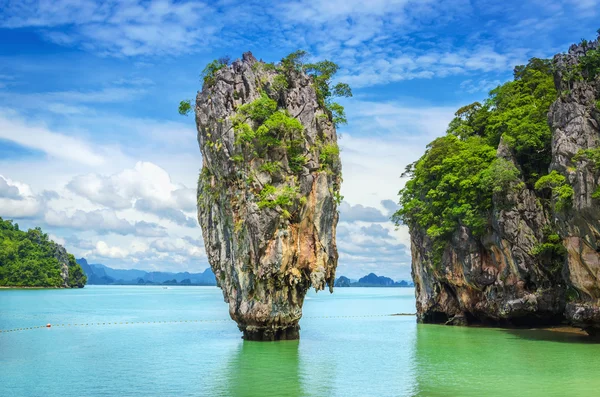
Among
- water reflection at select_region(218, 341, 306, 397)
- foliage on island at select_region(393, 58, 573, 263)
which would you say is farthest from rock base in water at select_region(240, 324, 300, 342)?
foliage on island at select_region(393, 58, 573, 263)

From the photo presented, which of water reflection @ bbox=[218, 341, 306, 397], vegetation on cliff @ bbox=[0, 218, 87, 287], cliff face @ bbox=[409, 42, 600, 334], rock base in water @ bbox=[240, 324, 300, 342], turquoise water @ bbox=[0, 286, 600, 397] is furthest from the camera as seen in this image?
vegetation on cliff @ bbox=[0, 218, 87, 287]

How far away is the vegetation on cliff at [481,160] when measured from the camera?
34934 millimetres

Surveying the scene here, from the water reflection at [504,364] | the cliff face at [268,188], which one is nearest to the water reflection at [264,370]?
the cliff face at [268,188]

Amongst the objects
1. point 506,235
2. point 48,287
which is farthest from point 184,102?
point 48,287

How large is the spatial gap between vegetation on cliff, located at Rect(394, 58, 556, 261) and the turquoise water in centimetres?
809

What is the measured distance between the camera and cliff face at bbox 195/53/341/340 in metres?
29.3

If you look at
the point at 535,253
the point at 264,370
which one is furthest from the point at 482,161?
the point at 264,370

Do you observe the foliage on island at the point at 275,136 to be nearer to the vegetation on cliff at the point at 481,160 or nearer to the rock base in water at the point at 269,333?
the rock base in water at the point at 269,333

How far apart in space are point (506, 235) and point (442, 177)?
21.8ft

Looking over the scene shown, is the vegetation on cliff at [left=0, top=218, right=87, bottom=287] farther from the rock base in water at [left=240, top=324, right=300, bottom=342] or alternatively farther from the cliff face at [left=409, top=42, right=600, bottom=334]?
the rock base in water at [left=240, top=324, right=300, bottom=342]

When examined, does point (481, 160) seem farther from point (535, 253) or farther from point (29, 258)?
point (29, 258)

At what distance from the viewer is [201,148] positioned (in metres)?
32.7

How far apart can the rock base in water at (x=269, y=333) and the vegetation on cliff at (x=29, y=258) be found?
323ft

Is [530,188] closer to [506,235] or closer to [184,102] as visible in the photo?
[506,235]
